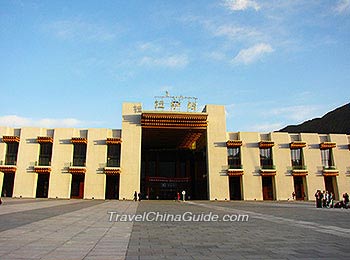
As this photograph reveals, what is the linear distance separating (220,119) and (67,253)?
38.0m

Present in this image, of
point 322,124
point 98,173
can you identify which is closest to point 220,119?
point 98,173

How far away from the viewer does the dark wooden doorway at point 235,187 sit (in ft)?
143

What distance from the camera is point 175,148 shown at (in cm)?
5594

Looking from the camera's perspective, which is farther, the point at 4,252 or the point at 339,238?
the point at 339,238

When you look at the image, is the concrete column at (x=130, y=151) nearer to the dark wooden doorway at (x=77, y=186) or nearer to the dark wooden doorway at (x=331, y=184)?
the dark wooden doorway at (x=77, y=186)

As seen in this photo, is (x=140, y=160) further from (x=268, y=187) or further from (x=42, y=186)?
(x=268, y=187)

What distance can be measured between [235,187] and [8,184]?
33109 mm

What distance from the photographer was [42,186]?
4219cm

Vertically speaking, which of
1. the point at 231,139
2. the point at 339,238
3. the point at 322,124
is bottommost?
the point at 339,238

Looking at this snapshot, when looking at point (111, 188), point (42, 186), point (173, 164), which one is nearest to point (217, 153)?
point (173, 164)

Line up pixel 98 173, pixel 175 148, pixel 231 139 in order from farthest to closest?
pixel 175 148 < pixel 231 139 < pixel 98 173

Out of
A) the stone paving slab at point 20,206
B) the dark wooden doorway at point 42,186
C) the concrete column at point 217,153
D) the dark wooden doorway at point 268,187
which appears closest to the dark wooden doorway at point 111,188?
the dark wooden doorway at point 42,186

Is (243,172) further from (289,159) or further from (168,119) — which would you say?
(168,119)

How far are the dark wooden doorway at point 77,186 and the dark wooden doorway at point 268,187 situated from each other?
26.8m
